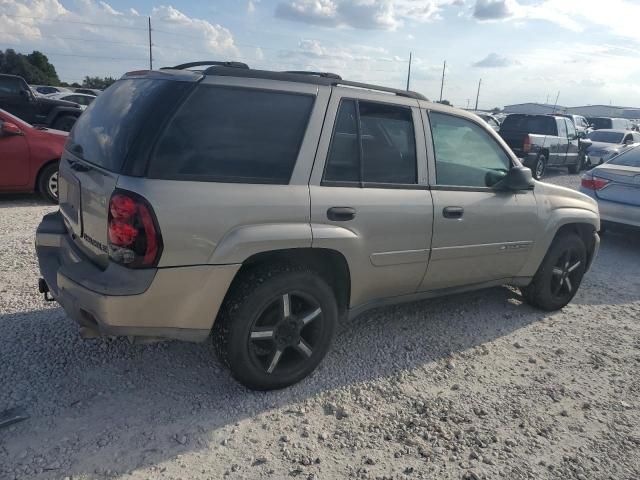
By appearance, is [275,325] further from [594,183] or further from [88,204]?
[594,183]

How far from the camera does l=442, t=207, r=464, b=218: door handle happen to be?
3.65 metres

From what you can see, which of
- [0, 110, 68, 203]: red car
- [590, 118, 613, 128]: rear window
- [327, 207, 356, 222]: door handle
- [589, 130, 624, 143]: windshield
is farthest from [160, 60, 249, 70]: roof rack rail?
[590, 118, 613, 128]: rear window

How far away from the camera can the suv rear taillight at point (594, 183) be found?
24.5 feet

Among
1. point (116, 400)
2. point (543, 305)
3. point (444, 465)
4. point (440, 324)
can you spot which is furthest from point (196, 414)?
point (543, 305)

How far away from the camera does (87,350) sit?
350 cm

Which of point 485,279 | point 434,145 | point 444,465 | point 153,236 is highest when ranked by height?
point 434,145

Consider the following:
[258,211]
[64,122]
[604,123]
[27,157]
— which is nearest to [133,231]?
[258,211]

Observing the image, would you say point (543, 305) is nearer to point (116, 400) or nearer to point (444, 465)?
point (444, 465)

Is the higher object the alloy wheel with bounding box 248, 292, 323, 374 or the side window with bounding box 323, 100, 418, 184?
the side window with bounding box 323, 100, 418, 184

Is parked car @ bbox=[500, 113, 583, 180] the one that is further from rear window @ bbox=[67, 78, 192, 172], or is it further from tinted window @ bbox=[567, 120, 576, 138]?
rear window @ bbox=[67, 78, 192, 172]

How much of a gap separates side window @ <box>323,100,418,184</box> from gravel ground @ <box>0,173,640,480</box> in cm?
132

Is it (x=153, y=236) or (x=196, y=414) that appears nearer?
(x=153, y=236)

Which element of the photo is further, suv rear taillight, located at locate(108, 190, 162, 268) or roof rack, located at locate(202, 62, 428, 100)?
roof rack, located at locate(202, 62, 428, 100)

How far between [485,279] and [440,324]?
0.53 metres
